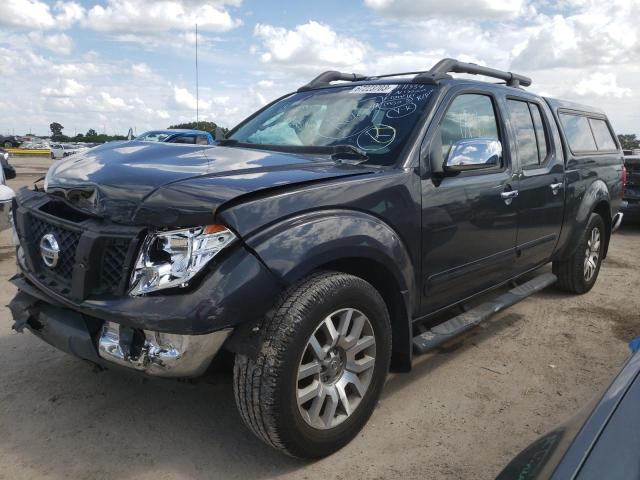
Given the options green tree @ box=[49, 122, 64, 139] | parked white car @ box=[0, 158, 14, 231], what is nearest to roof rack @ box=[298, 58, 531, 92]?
parked white car @ box=[0, 158, 14, 231]

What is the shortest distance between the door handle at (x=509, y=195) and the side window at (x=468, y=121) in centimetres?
40

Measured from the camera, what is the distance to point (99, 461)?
2.58 metres

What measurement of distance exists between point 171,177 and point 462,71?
8.34ft

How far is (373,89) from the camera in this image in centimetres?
365

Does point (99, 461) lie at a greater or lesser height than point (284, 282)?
lesser

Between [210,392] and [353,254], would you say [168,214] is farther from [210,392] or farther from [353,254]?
[210,392]

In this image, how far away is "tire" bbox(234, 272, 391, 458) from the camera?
7.57ft

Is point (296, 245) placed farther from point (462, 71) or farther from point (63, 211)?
point (462, 71)

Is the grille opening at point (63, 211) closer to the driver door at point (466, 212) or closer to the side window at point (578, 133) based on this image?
the driver door at point (466, 212)

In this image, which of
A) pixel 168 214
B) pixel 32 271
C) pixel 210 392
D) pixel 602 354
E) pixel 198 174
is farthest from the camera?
pixel 602 354

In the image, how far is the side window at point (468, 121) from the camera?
3374 millimetres

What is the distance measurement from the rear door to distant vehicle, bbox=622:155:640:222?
19.7 feet

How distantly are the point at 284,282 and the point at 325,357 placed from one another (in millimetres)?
467

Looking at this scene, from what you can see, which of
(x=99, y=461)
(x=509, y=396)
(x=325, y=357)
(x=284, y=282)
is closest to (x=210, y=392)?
(x=99, y=461)
